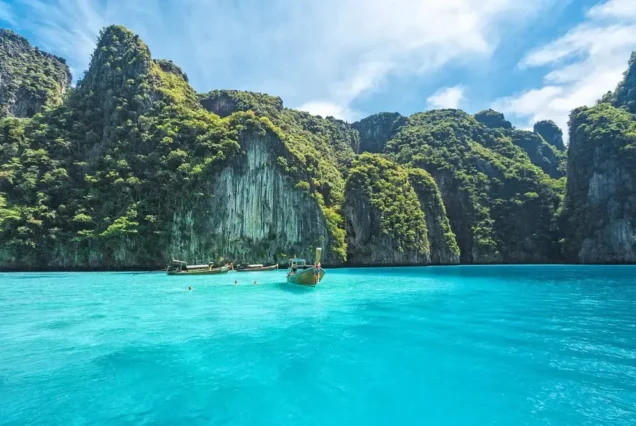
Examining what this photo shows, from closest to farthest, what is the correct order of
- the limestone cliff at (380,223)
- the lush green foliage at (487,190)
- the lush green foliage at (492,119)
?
the limestone cliff at (380,223) → the lush green foliage at (487,190) → the lush green foliage at (492,119)

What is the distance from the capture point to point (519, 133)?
9775 cm

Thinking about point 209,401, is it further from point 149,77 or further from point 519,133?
point 519,133

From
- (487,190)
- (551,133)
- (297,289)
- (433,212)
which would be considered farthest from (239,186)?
(551,133)

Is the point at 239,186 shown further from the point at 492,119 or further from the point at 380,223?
the point at 492,119

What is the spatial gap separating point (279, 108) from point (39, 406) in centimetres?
8252

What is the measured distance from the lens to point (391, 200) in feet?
215

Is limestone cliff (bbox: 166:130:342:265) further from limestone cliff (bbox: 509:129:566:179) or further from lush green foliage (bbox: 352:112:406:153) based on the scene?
limestone cliff (bbox: 509:129:566:179)

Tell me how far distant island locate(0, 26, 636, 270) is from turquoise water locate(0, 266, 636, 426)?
34598 mm

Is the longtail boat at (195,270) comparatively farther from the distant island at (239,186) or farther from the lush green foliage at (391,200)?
the lush green foliage at (391,200)

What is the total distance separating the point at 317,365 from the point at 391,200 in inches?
2307

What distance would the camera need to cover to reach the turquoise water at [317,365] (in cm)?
647

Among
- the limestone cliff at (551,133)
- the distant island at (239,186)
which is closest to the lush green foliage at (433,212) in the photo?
the distant island at (239,186)

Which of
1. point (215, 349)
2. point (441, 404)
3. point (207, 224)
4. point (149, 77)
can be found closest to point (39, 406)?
point (215, 349)

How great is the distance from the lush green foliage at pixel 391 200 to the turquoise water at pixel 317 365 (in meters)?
45.6
